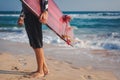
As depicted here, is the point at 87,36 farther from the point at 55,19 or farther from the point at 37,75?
the point at 37,75

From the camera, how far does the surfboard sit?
367 cm

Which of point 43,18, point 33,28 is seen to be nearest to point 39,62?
point 33,28

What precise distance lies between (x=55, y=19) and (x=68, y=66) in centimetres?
149

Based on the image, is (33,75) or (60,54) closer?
(33,75)

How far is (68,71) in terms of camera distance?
15.5 ft

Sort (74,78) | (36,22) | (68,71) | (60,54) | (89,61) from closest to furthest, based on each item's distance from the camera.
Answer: (36,22) < (74,78) < (68,71) < (89,61) < (60,54)

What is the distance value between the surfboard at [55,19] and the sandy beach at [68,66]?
571 millimetres

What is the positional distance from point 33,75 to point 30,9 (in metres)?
0.93

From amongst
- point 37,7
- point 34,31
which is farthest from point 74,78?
point 37,7

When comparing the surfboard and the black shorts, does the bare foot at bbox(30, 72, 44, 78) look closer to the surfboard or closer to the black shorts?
the black shorts

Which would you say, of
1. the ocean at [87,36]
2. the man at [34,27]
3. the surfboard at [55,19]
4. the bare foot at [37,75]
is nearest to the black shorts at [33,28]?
the man at [34,27]

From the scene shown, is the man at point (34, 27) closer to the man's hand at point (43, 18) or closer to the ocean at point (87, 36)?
the man's hand at point (43, 18)

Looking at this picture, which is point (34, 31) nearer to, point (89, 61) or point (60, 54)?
point (89, 61)

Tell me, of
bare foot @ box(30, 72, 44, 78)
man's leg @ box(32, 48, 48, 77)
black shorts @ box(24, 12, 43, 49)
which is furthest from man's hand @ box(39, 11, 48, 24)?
bare foot @ box(30, 72, 44, 78)
